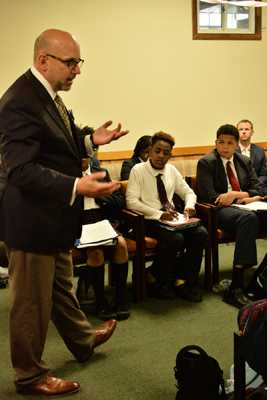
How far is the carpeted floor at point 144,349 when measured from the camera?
190 centimetres

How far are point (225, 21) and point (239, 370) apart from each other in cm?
461

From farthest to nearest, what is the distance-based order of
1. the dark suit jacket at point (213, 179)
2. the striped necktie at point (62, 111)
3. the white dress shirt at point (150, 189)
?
the dark suit jacket at point (213, 179) → the white dress shirt at point (150, 189) → the striped necktie at point (62, 111)

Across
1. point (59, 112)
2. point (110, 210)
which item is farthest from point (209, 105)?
point (59, 112)

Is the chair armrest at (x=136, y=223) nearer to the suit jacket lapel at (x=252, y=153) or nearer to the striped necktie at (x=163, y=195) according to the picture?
the striped necktie at (x=163, y=195)

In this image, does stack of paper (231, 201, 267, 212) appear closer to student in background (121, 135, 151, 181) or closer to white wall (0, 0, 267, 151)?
student in background (121, 135, 151, 181)

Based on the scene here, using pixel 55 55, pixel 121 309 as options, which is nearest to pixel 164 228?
pixel 121 309

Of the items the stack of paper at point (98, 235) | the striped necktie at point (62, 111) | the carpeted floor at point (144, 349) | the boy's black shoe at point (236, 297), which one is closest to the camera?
the striped necktie at point (62, 111)

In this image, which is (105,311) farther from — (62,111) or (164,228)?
(62,111)

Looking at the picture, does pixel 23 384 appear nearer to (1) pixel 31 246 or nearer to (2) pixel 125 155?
(1) pixel 31 246

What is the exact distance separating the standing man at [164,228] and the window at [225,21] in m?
2.41

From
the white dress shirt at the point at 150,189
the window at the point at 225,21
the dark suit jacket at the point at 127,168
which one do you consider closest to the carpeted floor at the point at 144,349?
the white dress shirt at the point at 150,189

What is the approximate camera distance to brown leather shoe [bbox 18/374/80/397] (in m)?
1.80

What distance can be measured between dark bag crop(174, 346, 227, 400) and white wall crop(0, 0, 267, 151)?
127 inches

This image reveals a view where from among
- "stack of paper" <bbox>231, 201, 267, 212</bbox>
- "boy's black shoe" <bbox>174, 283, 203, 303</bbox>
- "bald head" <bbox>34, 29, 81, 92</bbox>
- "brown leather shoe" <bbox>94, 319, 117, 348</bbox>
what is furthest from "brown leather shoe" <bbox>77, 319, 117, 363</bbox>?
"stack of paper" <bbox>231, 201, 267, 212</bbox>
